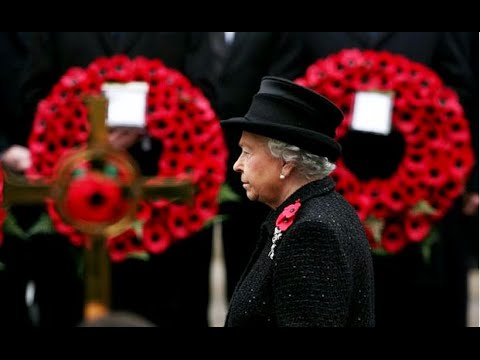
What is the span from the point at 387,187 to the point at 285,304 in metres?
2.25

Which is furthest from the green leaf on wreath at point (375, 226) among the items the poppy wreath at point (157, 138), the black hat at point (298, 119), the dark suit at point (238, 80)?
the black hat at point (298, 119)

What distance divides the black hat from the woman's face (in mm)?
83

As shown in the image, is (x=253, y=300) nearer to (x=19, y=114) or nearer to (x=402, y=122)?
(x=402, y=122)

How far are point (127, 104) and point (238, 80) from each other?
1150 mm

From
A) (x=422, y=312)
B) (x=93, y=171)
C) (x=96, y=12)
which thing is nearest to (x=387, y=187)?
(x=422, y=312)

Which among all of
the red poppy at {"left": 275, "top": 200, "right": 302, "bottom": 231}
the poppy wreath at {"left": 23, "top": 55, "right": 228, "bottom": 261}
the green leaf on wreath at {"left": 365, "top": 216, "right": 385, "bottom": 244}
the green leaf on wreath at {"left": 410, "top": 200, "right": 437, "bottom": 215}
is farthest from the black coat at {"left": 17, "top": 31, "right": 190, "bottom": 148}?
the red poppy at {"left": 275, "top": 200, "right": 302, "bottom": 231}

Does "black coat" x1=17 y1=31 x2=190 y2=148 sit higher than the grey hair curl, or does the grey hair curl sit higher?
"black coat" x1=17 y1=31 x2=190 y2=148

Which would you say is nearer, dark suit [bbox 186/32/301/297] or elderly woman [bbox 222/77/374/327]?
elderly woman [bbox 222/77/374/327]

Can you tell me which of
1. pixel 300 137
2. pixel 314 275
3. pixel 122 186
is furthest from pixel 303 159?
pixel 122 186

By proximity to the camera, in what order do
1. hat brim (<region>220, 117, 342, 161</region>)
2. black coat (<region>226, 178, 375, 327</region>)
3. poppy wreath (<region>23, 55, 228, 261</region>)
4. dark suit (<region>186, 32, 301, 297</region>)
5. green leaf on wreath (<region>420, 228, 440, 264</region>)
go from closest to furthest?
black coat (<region>226, 178, 375, 327</region>)
hat brim (<region>220, 117, 342, 161</region>)
poppy wreath (<region>23, 55, 228, 261</region>)
green leaf on wreath (<region>420, 228, 440, 264</region>)
dark suit (<region>186, 32, 301, 297</region>)

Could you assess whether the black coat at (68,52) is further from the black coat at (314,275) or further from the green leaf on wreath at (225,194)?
the black coat at (314,275)

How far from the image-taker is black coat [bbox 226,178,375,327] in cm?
325

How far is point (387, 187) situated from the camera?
5.42 metres

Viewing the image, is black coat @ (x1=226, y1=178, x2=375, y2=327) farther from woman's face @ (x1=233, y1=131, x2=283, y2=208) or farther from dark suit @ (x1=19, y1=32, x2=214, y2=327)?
dark suit @ (x1=19, y1=32, x2=214, y2=327)
